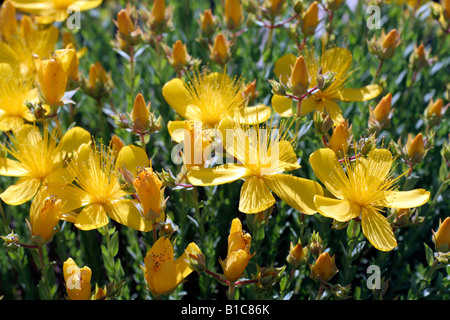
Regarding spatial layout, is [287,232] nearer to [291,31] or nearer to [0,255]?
[291,31]

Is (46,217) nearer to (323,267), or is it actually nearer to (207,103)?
(207,103)

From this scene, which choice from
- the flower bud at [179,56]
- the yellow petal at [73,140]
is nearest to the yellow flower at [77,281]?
the yellow petal at [73,140]

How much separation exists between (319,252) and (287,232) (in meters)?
0.69

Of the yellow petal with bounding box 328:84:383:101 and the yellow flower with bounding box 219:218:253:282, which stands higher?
the yellow petal with bounding box 328:84:383:101

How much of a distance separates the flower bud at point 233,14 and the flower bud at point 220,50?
0.24m

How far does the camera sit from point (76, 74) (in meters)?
2.10

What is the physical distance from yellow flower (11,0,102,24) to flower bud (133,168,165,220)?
1.54m

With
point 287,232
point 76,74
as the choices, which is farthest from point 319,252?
point 76,74

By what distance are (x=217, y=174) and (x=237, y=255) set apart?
304mm

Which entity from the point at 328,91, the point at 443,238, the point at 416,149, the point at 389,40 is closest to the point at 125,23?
the point at 328,91

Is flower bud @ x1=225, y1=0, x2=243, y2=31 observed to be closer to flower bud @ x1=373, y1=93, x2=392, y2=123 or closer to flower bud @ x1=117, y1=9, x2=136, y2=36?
flower bud @ x1=117, y1=9, x2=136, y2=36

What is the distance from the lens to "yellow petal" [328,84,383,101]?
1.99m

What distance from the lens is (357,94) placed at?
2035 mm

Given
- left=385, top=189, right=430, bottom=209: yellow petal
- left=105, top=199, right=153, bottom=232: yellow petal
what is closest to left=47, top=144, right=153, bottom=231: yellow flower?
left=105, top=199, right=153, bottom=232: yellow petal
